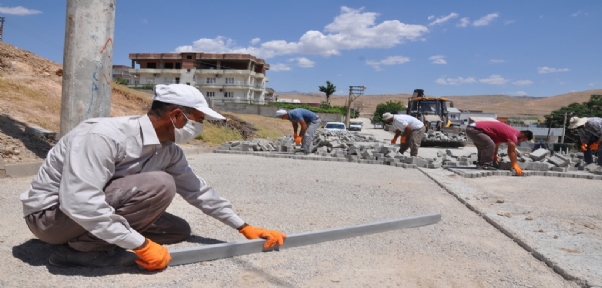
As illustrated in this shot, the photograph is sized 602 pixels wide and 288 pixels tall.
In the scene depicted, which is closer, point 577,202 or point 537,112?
point 577,202

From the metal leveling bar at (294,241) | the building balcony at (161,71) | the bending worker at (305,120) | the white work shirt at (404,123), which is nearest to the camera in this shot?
the metal leveling bar at (294,241)

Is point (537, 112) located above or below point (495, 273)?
above

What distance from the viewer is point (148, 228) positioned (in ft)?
10.7

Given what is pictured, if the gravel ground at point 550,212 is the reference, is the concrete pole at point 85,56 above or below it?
above

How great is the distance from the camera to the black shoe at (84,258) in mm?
2807

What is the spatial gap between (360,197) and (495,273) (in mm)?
2926

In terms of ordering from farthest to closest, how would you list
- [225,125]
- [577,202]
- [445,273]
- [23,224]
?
[225,125] → [577,202] → [23,224] → [445,273]

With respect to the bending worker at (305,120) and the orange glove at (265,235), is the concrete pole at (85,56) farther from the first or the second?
the bending worker at (305,120)

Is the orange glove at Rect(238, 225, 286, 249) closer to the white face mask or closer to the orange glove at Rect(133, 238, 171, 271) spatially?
the orange glove at Rect(133, 238, 171, 271)

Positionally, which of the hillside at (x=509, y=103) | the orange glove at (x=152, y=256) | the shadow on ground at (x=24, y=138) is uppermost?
the hillside at (x=509, y=103)

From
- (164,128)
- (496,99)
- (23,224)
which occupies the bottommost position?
(23,224)

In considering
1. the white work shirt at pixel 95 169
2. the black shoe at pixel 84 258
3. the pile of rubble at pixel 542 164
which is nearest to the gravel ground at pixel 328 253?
the black shoe at pixel 84 258

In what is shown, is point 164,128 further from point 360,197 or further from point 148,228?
point 360,197

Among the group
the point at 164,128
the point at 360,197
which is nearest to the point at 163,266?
the point at 164,128
